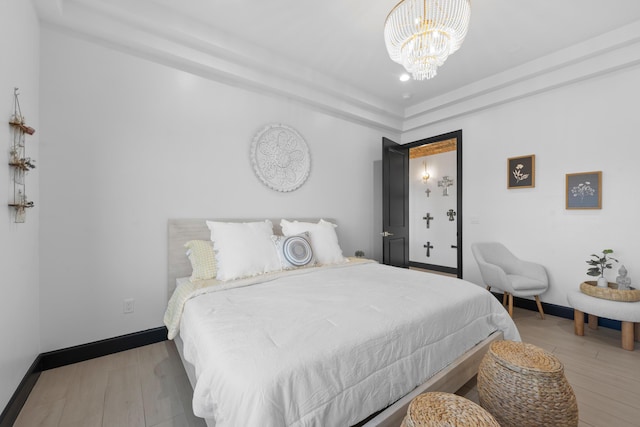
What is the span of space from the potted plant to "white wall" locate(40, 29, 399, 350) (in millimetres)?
3389

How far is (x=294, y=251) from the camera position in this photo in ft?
8.36

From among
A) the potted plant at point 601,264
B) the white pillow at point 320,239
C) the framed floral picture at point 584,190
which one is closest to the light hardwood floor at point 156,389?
the potted plant at point 601,264

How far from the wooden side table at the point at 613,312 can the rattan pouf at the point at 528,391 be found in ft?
5.39

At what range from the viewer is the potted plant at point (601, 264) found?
255 cm

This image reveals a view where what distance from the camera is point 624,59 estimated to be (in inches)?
100

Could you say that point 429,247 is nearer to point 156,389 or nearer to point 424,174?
point 424,174

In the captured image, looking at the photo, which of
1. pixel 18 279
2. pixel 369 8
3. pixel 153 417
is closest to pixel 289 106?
pixel 369 8

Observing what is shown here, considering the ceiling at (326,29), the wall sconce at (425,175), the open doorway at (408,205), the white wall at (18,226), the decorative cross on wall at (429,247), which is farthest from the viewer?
the wall sconce at (425,175)

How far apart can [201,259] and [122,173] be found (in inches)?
38.9

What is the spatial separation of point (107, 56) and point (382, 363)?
303 cm

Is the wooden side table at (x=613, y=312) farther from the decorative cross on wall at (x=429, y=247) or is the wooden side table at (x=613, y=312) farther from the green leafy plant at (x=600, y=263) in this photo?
the decorative cross on wall at (x=429, y=247)

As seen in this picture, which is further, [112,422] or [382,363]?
[112,422]

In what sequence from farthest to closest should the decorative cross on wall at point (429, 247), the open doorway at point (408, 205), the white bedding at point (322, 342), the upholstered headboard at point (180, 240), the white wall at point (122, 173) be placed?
the decorative cross on wall at point (429, 247)
the open doorway at point (408, 205)
the upholstered headboard at point (180, 240)
the white wall at point (122, 173)
the white bedding at point (322, 342)

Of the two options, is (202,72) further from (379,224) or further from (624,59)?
(624,59)
